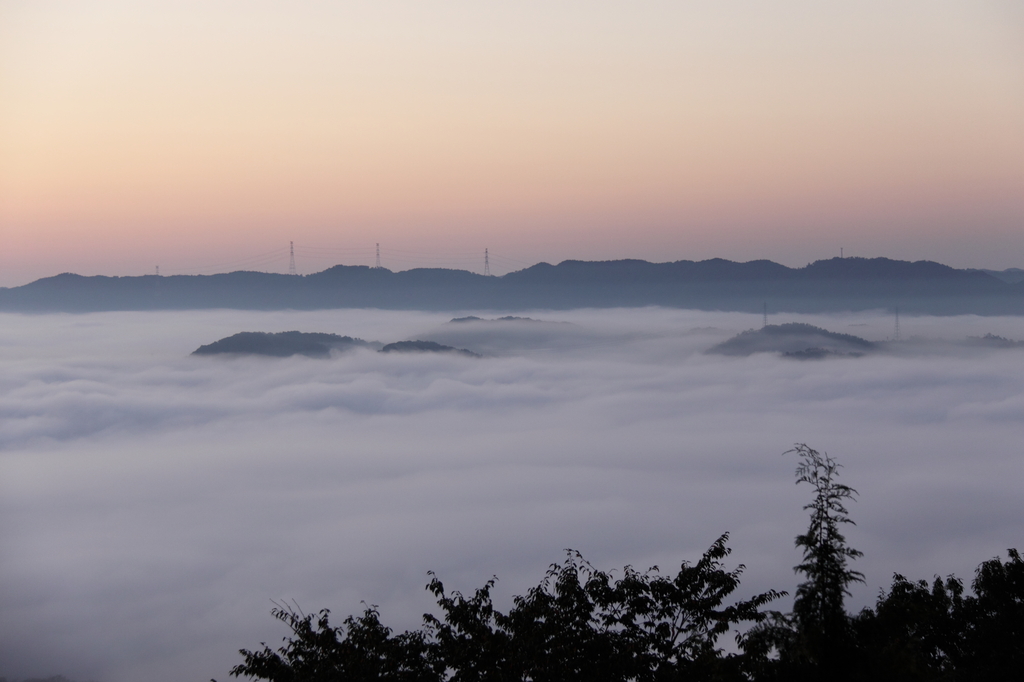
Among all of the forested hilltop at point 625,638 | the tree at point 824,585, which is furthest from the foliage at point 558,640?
the tree at point 824,585

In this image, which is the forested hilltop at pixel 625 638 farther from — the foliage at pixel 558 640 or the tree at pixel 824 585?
the tree at pixel 824 585

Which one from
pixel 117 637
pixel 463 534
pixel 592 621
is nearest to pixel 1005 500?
pixel 463 534

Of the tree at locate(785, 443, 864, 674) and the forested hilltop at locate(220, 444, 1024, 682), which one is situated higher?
the tree at locate(785, 443, 864, 674)

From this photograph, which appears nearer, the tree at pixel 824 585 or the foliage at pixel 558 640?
the tree at pixel 824 585

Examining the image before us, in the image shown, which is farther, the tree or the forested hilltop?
the forested hilltop

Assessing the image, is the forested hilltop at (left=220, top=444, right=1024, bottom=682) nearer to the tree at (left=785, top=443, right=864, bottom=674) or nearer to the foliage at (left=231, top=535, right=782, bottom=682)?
the foliage at (left=231, top=535, right=782, bottom=682)

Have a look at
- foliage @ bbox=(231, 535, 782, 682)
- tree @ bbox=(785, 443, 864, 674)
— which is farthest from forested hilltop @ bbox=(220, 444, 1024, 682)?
tree @ bbox=(785, 443, 864, 674)

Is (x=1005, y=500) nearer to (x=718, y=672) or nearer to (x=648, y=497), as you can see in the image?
(x=648, y=497)

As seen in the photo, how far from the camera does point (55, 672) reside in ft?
384

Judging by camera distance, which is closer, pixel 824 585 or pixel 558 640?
pixel 824 585

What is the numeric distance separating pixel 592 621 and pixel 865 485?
184884mm

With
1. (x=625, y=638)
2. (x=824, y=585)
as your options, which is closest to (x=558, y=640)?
(x=625, y=638)

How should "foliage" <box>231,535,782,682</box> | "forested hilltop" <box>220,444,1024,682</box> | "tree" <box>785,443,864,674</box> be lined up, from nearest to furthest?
"tree" <box>785,443,864,674</box> < "forested hilltop" <box>220,444,1024,682</box> < "foliage" <box>231,535,782,682</box>

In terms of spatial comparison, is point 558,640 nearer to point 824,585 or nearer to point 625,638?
point 625,638
